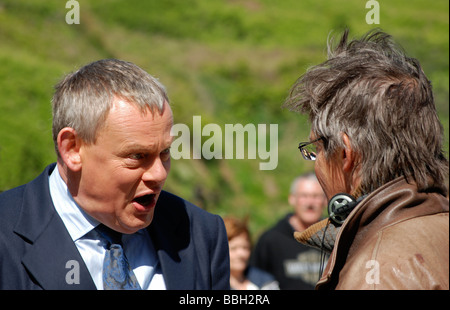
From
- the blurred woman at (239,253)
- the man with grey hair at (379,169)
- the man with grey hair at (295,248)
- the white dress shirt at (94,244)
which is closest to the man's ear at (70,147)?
the white dress shirt at (94,244)

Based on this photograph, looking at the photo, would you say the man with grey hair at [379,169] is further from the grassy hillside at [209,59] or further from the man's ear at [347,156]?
the grassy hillside at [209,59]

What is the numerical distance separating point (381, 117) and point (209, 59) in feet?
65.3

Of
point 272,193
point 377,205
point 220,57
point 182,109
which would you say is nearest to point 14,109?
point 182,109

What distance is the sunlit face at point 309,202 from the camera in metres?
6.81

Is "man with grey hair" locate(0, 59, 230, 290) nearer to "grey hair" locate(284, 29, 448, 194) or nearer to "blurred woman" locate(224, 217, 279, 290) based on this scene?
"grey hair" locate(284, 29, 448, 194)

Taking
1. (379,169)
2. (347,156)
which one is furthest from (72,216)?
(379,169)

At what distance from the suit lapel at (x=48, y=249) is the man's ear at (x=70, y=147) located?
233mm

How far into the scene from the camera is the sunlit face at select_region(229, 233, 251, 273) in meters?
5.85

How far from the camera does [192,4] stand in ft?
82.8

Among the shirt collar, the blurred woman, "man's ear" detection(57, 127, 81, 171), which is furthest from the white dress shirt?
the blurred woman

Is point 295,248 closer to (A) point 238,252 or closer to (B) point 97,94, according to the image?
(A) point 238,252

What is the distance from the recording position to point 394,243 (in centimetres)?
233

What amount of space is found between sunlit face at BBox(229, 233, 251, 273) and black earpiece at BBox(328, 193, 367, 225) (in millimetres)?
3254

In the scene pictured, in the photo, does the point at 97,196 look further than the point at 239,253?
No
